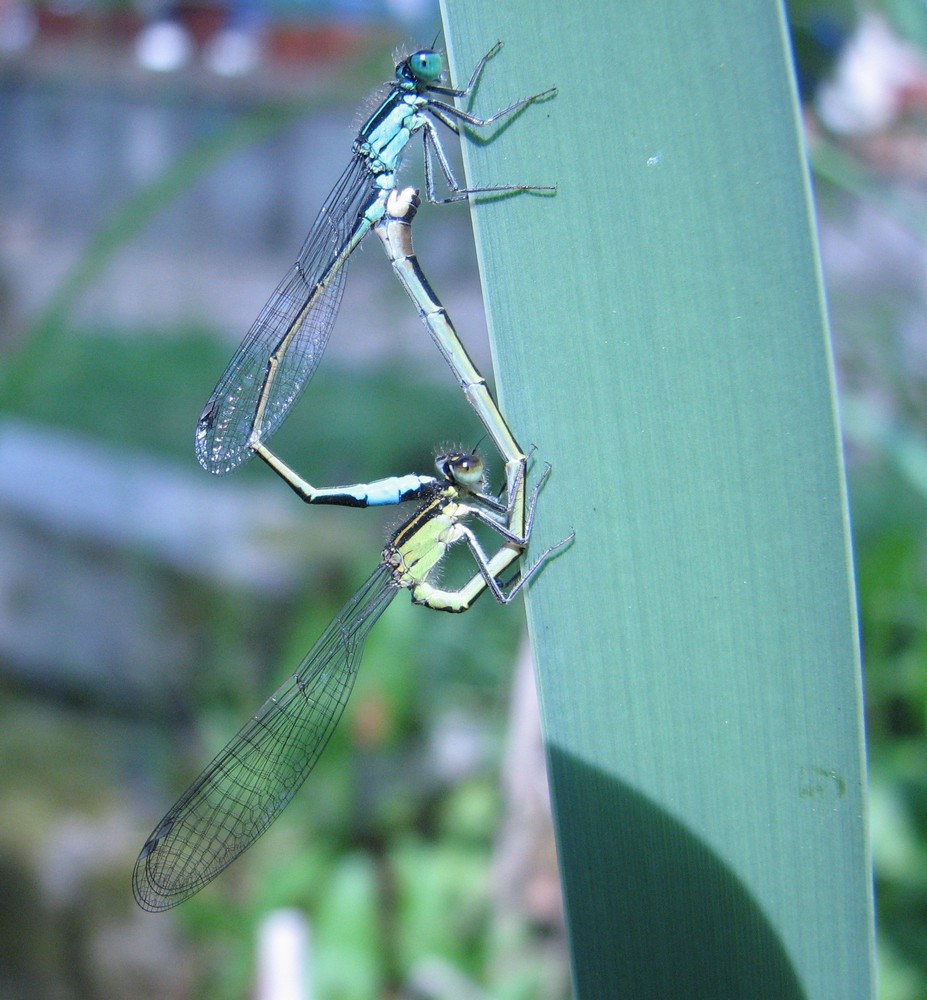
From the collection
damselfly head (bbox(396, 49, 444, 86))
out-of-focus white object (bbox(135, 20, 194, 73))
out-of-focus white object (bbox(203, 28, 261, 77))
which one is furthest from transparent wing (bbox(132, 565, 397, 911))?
out-of-focus white object (bbox(203, 28, 261, 77))

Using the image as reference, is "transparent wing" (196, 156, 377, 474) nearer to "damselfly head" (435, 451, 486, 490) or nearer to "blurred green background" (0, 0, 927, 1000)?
"blurred green background" (0, 0, 927, 1000)

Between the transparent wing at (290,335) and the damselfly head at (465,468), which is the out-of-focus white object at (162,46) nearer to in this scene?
the transparent wing at (290,335)

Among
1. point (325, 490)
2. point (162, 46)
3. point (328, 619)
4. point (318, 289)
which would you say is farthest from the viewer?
point (162, 46)

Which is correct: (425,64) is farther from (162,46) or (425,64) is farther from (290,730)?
(162,46)

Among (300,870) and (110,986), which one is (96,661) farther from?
(300,870)

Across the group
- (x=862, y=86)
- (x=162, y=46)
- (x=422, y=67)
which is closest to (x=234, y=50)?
(x=162, y=46)

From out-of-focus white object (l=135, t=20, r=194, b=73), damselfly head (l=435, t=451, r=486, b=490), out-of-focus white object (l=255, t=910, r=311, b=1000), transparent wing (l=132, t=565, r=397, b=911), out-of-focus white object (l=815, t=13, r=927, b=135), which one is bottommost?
out-of-focus white object (l=255, t=910, r=311, b=1000)

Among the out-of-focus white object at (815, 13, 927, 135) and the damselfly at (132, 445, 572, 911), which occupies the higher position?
the out-of-focus white object at (815, 13, 927, 135)

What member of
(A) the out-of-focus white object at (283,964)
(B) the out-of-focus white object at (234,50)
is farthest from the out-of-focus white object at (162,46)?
(A) the out-of-focus white object at (283,964)
